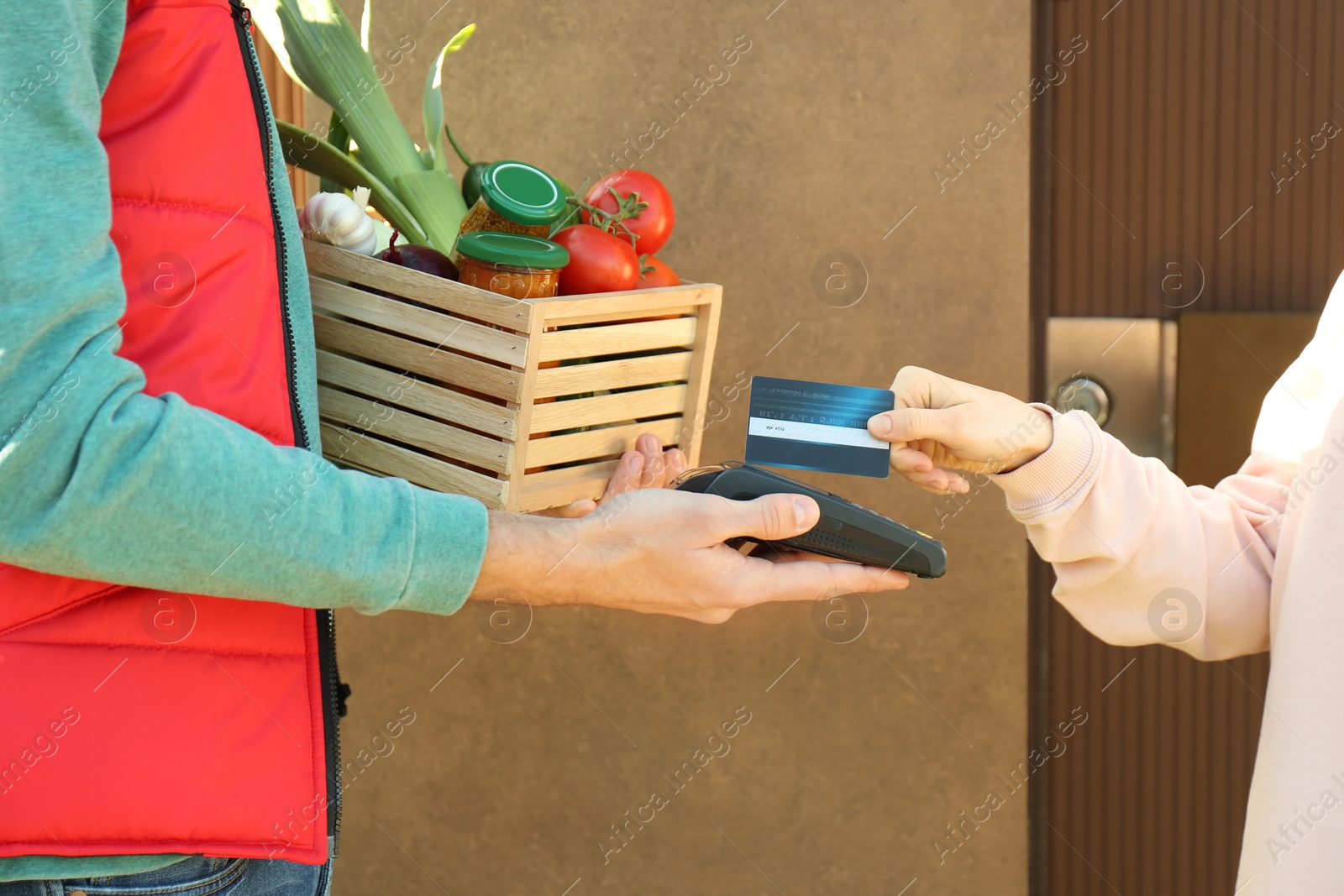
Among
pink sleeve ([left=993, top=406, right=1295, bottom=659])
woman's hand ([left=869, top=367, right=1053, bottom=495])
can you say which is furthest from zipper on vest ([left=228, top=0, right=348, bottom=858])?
pink sleeve ([left=993, top=406, right=1295, bottom=659])

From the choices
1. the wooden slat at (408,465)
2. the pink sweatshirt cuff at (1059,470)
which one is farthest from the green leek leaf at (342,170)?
the pink sweatshirt cuff at (1059,470)

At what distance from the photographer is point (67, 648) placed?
0.64 m

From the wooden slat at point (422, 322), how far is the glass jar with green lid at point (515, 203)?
0.10 meters

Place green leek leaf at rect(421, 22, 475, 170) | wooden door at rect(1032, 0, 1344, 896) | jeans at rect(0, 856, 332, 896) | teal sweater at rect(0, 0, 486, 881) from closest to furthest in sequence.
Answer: teal sweater at rect(0, 0, 486, 881)
jeans at rect(0, 856, 332, 896)
green leek leaf at rect(421, 22, 475, 170)
wooden door at rect(1032, 0, 1344, 896)

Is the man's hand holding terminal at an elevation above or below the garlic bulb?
below

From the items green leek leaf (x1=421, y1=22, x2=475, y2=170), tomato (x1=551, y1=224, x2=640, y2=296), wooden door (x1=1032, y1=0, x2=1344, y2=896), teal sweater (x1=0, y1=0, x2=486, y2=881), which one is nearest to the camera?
teal sweater (x1=0, y1=0, x2=486, y2=881)

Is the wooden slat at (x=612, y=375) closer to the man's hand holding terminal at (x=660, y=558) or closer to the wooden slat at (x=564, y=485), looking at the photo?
the wooden slat at (x=564, y=485)

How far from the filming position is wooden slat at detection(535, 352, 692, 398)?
0.93 metres

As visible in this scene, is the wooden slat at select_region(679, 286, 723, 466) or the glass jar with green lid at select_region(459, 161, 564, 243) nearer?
the glass jar with green lid at select_region(459, 161, 564, 243)

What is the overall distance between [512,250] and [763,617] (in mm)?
930

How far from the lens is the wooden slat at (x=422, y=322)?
2.95 ft

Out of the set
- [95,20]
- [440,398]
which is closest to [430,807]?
[440,398]

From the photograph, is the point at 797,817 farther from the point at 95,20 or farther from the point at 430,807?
the point at 95,20

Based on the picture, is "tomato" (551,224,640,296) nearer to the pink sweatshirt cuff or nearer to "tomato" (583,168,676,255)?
"tomato" (583,168,676,255)
